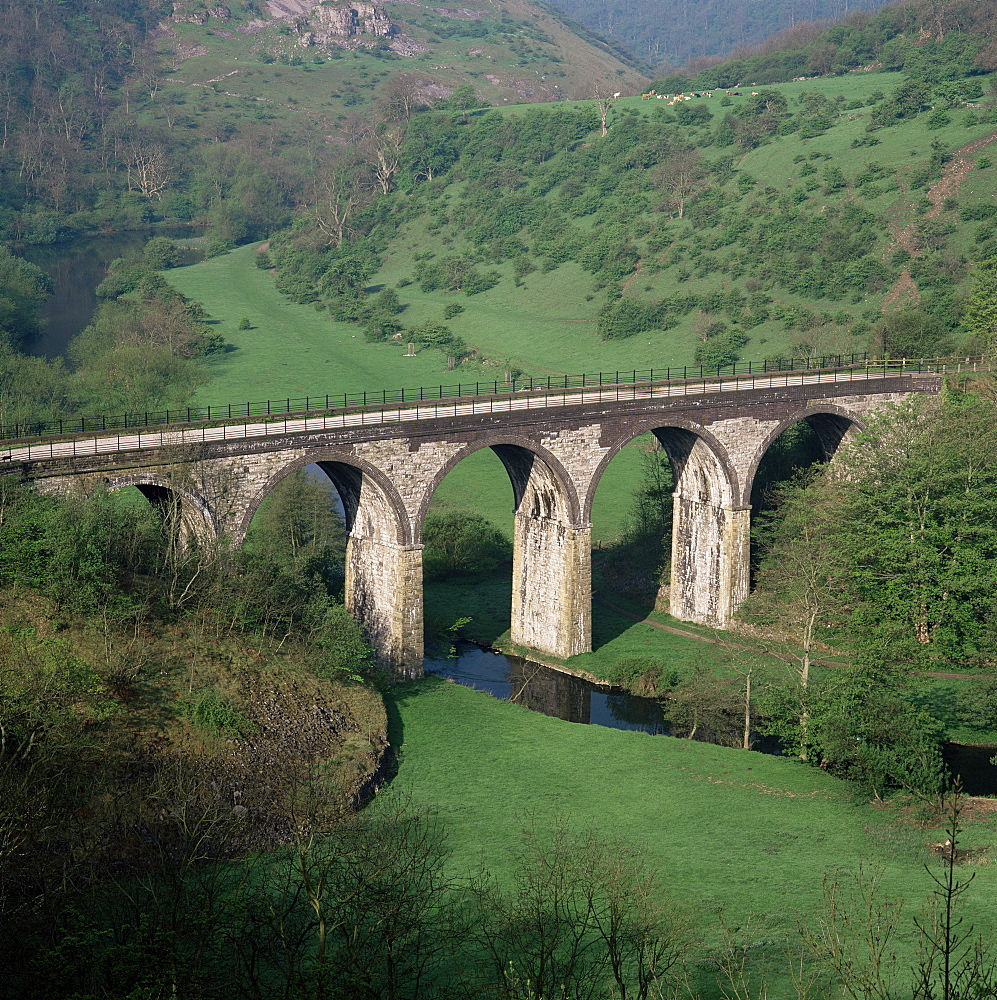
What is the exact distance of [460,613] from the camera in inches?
2739

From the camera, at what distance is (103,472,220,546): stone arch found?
49.9 metres

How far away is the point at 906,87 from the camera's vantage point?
13862cm

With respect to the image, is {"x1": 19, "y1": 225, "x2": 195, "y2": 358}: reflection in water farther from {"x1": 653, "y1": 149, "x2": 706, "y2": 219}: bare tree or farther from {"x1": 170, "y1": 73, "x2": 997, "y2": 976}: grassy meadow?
{"x1": 653, "y1": 149, "x2": 706, "y2": 219}: bare tree

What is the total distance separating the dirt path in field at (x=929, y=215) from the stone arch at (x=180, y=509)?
74.6 m

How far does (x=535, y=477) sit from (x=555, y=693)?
10.7 meters

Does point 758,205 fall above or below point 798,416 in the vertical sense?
above

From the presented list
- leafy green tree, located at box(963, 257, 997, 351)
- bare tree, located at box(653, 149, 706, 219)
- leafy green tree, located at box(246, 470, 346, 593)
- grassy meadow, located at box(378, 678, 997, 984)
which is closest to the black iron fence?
leafy green tree, located at box(246, 470, 346, 593)

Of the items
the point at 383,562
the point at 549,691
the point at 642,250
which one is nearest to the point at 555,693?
the point at 549,691

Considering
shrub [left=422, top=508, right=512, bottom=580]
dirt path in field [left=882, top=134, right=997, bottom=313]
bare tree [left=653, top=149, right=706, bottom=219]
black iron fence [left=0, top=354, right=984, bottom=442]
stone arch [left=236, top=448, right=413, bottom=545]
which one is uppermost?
bare tree [left=653, top=149, right=706, bottom=219]

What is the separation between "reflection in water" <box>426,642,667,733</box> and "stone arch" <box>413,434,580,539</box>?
25.4 feet

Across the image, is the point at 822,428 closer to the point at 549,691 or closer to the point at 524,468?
the point at 524,468

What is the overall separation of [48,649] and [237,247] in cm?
13917

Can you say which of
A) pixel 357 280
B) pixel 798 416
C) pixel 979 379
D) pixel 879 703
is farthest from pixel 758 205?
pixel 879 703

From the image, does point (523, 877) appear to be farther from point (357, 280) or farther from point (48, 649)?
point (357, 280)
